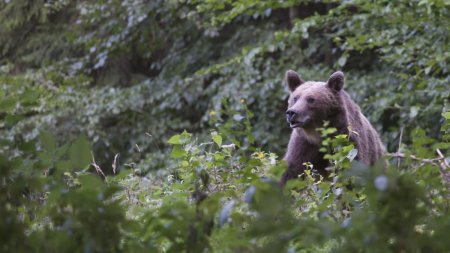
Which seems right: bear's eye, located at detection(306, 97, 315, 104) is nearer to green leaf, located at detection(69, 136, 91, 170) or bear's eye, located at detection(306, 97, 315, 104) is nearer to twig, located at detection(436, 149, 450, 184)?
twig, located at detection(436, 149, 450, 184)

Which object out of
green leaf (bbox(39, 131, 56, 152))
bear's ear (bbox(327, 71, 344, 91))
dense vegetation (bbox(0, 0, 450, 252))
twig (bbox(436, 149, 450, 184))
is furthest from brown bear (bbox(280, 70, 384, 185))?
green leaf (bbox(39, 131, 56, 152))

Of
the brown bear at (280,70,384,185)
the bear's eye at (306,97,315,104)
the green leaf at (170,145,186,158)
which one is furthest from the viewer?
the bear's eye at (306,97,315,104)

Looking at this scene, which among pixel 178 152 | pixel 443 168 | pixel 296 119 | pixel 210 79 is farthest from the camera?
pixel 210 79

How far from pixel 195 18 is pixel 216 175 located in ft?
27.9

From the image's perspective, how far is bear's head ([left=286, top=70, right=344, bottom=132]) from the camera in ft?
23.1

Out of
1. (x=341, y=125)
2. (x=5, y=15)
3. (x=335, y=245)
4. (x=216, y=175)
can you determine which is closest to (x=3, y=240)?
(x=335, y=245)

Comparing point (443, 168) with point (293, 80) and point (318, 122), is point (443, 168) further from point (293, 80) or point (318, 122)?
point (293, 80)

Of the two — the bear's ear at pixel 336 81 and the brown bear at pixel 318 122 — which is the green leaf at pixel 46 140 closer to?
the brown bear at pixel 318 122

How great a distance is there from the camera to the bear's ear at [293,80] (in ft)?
25.4

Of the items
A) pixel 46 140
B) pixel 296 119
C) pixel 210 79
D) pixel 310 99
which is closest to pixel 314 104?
pixel 310 99

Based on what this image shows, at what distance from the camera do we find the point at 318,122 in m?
7.25

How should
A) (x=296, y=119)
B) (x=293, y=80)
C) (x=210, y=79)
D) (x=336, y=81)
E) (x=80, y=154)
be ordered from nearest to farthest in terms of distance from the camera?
(x=80, y=154)
(x=296, y=119)
(x=336, y=81)
(x=293, y=80)
(x=210, y=79)

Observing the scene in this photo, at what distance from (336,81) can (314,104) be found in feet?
1.24

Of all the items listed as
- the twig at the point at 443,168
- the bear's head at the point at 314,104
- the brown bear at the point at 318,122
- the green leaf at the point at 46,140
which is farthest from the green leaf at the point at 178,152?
the green leaf at the point at 46,140
